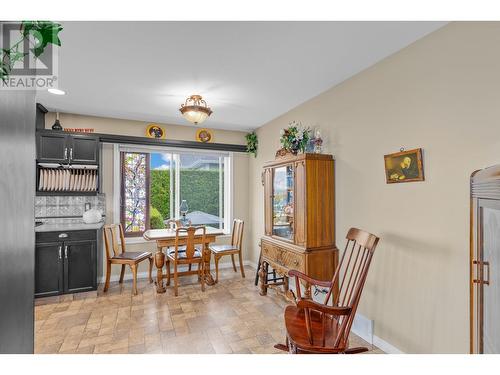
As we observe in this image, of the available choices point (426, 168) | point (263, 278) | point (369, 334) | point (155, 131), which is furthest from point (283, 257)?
point (155, 131)

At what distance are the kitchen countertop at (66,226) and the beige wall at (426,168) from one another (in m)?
3.29

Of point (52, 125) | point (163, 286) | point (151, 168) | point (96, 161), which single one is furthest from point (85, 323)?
point (52, 125)

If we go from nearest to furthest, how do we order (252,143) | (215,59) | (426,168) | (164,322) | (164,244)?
(426,168), (215,59), (164,322), (164,244), (252,143)

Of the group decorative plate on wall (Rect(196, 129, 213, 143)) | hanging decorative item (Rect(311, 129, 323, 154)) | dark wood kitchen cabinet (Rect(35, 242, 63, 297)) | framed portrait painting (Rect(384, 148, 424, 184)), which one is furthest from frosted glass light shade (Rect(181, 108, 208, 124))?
dark wood kitchen cabinet (Rect(35, 242, 63, 297))

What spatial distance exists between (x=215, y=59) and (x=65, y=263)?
3.13 m

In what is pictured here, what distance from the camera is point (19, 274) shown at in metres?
0.91

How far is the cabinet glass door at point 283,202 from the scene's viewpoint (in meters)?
3.03

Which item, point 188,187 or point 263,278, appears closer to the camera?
point 263,278

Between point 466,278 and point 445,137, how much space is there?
98 centimetres

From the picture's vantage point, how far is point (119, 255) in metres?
3.64

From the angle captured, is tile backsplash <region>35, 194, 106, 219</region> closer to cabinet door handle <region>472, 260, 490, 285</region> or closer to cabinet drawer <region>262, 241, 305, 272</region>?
cabinet drawer <region>262, 241, 305, 272</region>

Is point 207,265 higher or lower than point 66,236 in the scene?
lower

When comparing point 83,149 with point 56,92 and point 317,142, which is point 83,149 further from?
point 317,142

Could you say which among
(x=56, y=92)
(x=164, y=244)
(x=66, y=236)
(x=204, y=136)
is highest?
(x=56, y=92)
